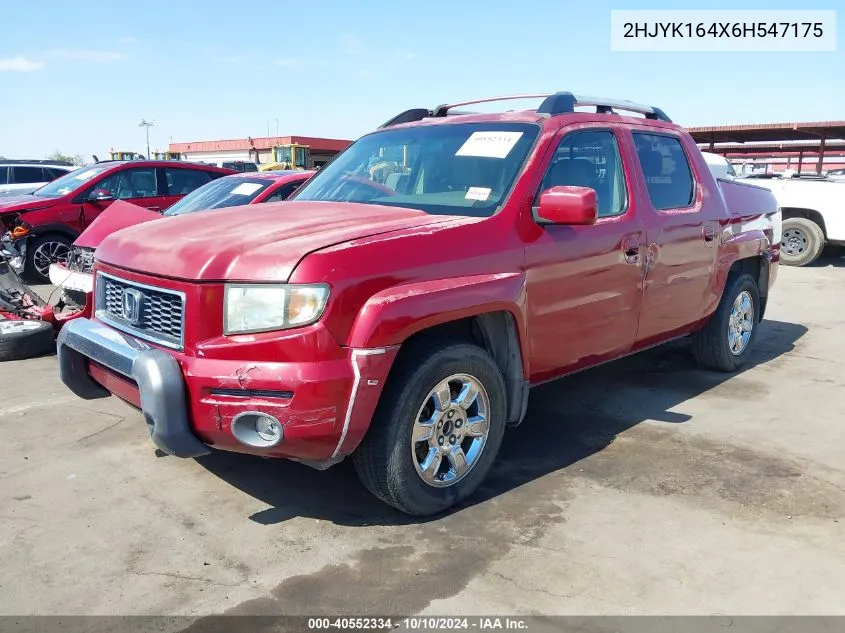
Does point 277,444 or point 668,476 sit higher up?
point 277,444

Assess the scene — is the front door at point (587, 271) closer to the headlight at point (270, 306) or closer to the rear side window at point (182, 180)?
the headlight at point (270, 306)

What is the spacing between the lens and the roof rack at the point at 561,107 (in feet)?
13.0

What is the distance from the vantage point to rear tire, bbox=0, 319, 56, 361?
5785 mm

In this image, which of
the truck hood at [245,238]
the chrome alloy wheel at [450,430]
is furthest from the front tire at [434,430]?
the truck hood at [245,238]

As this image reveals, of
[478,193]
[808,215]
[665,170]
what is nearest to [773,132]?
[808,215]

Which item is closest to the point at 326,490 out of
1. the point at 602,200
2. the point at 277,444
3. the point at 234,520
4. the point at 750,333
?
the point at 234,520

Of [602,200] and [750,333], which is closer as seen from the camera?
[602,200]

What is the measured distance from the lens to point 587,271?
3.81 m

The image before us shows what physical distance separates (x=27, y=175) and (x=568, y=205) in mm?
14730

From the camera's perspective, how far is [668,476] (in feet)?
12.3

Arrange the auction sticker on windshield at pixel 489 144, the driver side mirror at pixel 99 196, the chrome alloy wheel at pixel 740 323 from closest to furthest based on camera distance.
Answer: the auction sticker on windshield at pixel 489 144, the chrome alloy wheel at pixel 740 323, the driver side mirror at pixel 99 196

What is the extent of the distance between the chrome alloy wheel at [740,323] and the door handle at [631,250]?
175cm

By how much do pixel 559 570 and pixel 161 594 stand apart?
60.0 inches

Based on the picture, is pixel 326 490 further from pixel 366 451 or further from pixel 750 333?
pixel 750 333
